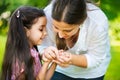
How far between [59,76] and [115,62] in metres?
1.57

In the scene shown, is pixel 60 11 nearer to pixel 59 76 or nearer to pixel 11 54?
pixel 11 54

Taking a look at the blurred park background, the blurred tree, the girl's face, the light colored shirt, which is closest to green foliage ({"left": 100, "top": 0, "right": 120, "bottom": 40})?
the blurred park background

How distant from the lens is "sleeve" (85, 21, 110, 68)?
2.93 metres

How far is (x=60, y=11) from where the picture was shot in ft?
9.12

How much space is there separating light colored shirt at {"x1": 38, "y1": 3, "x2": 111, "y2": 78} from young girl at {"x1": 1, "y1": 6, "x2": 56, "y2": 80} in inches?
4.1

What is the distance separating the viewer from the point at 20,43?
298 centimetres

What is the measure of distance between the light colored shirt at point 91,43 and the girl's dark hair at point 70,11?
13cm

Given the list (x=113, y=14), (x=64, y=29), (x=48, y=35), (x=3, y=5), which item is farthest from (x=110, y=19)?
(x=64, y=29)

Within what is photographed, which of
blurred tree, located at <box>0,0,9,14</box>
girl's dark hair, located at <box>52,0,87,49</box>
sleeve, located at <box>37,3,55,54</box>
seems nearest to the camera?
girl's dark hair, located at <box>52,0,87,49</box>

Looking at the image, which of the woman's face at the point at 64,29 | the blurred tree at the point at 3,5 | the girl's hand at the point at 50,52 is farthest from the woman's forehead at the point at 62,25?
the blurred tree at the point at 3,5

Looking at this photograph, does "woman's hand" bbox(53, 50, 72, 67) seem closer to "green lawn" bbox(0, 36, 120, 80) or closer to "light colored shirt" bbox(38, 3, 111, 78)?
"light colored shirt" bbox(38, 3, 111, 78)

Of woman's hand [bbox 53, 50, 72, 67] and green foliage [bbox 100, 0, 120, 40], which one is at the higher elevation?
woman's hand [bbox 53, 50, 72, 67]

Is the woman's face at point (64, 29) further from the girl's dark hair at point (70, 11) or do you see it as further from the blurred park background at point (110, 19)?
the blurred park background at point (110, 19)

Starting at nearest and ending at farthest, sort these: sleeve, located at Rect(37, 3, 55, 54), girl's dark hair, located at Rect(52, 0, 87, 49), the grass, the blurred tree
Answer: girl's dark hair, located at Rect(52, 0, 87, 49), sleeve, located at Rect(37, 3, 55, 54), the grass, the blurred tree
